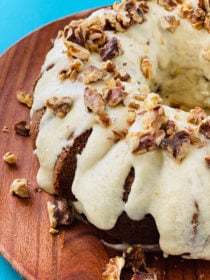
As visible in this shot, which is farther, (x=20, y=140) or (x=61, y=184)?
(x=20, y=140)

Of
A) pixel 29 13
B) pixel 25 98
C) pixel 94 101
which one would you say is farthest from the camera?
pixel 29 13

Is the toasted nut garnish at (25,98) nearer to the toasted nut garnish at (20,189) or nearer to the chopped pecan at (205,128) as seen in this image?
the toasted nut garnish at (20,189)

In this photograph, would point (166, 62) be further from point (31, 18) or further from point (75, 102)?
point (31, 18)

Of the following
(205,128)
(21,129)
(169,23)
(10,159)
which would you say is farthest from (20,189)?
(169,23)

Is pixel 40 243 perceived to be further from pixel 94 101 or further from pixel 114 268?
pixel 94 101

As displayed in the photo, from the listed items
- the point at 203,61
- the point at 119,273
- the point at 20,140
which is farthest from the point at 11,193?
the point at 203,61

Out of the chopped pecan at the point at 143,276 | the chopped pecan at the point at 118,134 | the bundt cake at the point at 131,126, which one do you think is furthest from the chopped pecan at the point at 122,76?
the chopped pecan at the point at 143,276
